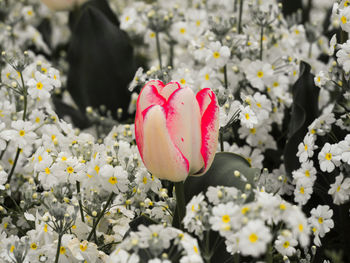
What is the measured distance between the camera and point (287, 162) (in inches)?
36.8

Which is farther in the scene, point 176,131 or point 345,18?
point 345,18

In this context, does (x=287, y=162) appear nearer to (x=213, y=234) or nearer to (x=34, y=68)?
(x=213, y=234)

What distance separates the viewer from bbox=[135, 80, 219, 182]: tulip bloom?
64cm

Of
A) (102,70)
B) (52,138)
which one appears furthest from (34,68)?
(102,70)

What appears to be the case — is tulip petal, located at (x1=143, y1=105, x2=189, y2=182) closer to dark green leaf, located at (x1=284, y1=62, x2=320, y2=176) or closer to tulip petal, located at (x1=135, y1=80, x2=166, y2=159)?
tulip petal, located at (x1=135, y1=80, x2=166, y2=159)

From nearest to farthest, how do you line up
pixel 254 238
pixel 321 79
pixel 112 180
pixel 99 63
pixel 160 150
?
1. pixel 254 238
2. pixel 160 150
3. pixel 112 180
4. pixel 321 79
5. pixel 99 63

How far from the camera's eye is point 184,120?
0.65 m

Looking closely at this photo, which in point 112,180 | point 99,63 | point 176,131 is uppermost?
point 176,131

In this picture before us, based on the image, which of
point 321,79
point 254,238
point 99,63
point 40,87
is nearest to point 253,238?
point 254,238

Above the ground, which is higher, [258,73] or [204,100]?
[204,100]

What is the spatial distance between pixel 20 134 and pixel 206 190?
294 millimetres

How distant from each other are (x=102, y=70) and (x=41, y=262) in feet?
2.07

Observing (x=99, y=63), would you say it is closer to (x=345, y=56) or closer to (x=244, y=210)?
(x=345, y=56)

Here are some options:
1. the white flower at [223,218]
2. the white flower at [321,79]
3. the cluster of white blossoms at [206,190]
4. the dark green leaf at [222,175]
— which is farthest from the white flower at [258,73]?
the white flower at [223,218]
